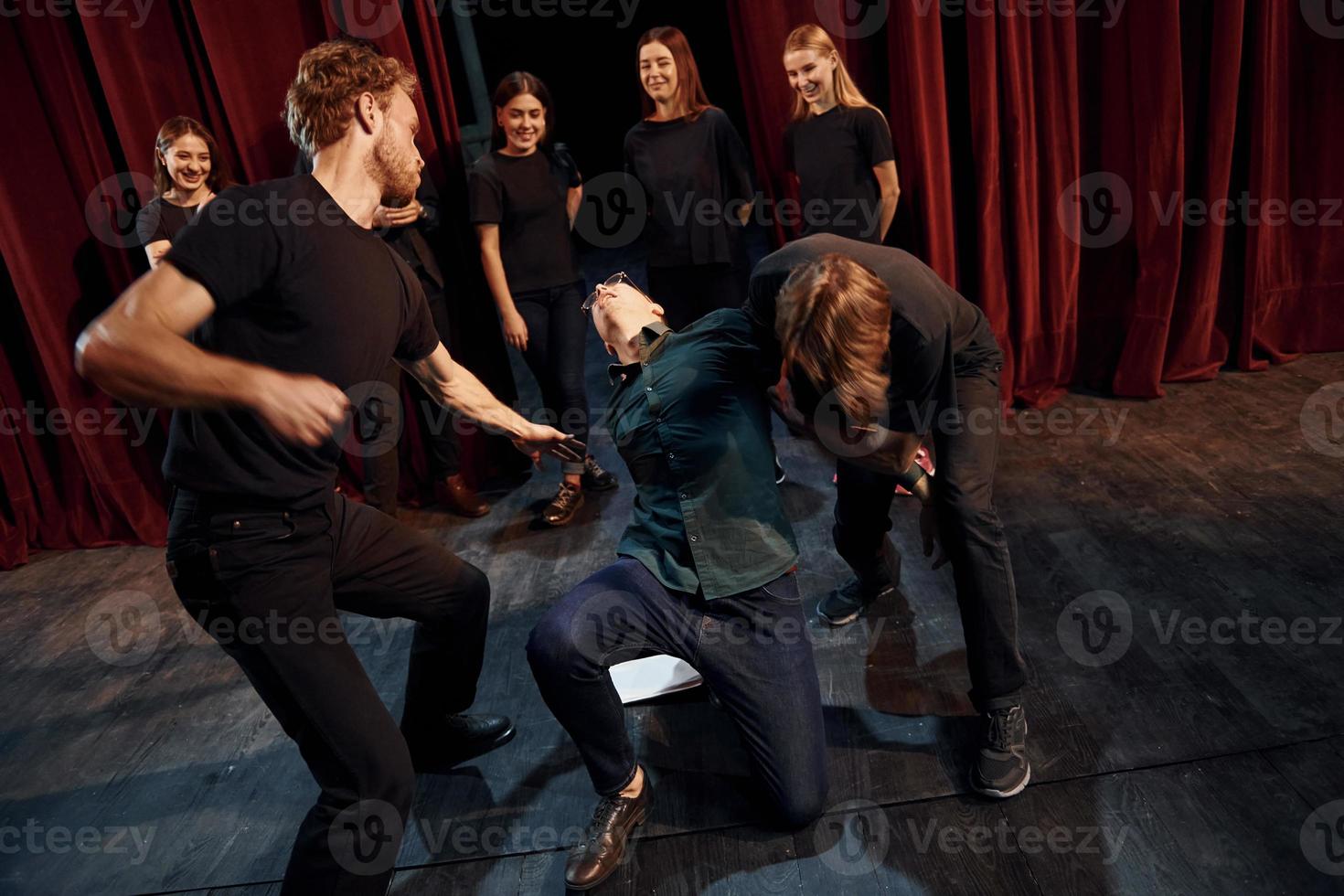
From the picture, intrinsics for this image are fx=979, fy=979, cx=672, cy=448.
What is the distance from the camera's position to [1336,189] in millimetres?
3621

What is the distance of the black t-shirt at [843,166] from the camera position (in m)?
3.23

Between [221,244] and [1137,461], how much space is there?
2.82 metres

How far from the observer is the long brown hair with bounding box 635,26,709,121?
3.17 meters

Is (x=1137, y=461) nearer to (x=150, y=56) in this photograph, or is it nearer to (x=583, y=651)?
(x=583, y=651)

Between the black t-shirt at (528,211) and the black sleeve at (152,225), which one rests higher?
the black sleeve at (152,225)

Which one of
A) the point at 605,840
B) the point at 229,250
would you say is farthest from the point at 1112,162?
the point at 229,250

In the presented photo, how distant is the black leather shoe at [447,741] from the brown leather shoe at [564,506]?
1145 mm

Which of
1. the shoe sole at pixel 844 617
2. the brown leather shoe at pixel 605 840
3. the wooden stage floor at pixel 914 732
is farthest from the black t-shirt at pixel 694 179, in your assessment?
the brown leather shoe at pixel 605 840

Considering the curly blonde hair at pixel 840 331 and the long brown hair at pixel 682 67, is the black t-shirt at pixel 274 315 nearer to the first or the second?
the curly blonde hair at pixel 840 331

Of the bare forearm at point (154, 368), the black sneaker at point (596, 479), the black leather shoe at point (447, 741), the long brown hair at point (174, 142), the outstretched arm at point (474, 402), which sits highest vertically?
the long brown hair at point (174, 142)

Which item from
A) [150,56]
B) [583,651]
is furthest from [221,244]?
[150,56]

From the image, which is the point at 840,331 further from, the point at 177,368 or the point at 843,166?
the point at 843,166

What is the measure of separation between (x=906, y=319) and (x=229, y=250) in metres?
1.20

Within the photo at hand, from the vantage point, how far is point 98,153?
3.57 metres
